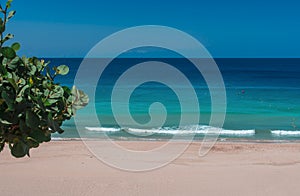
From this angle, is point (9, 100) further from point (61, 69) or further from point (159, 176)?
point (159, 176)

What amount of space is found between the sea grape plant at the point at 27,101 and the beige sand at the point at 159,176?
4.87 meters

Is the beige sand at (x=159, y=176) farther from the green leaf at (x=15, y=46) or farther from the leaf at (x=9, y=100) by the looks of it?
the leaf at (x=9, y=100)

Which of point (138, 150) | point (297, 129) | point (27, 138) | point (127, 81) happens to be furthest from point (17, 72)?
point (127, 81)

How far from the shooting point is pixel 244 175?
7.41 m

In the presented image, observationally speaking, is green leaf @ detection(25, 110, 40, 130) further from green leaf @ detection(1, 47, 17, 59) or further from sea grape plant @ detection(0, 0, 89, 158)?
green leaf @ detection(1, 47, 17, 59)

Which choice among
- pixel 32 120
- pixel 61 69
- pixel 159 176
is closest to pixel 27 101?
pixel 32 120

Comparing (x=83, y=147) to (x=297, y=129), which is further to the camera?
(x=297, y=129)

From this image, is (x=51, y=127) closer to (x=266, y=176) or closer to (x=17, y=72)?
(x=17, y=72)

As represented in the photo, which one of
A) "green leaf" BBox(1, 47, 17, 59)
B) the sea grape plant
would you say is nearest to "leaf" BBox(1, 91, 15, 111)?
the sea grape plant

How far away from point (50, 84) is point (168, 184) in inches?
214

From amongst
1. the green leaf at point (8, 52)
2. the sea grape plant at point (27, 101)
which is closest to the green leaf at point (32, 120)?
the sea grape plant at point (27, 101)

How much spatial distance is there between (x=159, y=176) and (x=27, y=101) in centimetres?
598

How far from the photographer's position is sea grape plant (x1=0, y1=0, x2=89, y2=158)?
1389 millimetres

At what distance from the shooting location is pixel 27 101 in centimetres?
142
